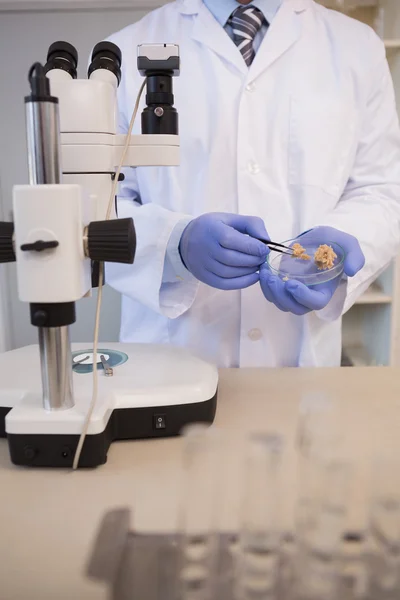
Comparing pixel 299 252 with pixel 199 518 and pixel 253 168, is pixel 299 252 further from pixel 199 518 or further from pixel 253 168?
pixel 199 518

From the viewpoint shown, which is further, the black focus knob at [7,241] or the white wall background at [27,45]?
the white wall background at [27,45]

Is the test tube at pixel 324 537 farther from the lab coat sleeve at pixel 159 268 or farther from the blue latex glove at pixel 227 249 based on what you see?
the lab coat sleeve at pixel 159 268

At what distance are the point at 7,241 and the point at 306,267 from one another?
0.47 metres

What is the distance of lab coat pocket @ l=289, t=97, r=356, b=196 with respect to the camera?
100 cm

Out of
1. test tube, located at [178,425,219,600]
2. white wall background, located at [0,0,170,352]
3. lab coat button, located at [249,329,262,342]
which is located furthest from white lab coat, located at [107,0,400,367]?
white wall background, located at [0,0,170,352]

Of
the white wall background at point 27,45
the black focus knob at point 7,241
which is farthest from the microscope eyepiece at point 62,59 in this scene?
the white wall background at point 27,45

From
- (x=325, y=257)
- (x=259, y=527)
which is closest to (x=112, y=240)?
(x=259, y=527)

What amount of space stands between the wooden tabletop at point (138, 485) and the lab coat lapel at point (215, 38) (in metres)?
0.59

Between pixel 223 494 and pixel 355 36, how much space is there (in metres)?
0.97

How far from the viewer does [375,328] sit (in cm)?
186

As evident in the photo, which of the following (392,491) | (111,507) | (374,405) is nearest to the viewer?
(392,491)

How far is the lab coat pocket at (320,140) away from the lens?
100cm

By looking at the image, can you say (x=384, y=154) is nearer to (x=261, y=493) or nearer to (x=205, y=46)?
(x=205, y=46)

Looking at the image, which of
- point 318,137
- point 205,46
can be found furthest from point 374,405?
point 205,46
